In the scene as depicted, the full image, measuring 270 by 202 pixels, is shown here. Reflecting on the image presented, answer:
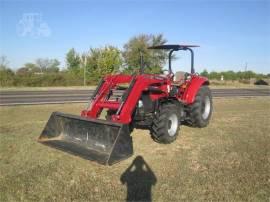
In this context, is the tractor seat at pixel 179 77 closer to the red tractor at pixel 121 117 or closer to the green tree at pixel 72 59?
the red tractor at pixel 121 117

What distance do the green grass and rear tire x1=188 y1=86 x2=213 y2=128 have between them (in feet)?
1.52

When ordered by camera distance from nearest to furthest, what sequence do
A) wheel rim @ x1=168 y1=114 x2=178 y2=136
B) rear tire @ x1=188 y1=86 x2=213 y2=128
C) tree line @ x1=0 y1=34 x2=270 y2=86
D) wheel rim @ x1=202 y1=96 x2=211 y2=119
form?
wheel rim @ x1=168 y1=114 x2=178 y2=136 < rear tire @ x1=188 y1=86 x2=213 y2=128 < wheel rim @ x1=202 y1=96 x2=211 y2=119 < tree line @ x1=0 y1=34 x2=270 y2=86

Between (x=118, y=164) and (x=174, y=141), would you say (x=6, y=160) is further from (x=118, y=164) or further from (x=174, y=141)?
(x=174, y=141)

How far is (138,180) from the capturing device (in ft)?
16.1

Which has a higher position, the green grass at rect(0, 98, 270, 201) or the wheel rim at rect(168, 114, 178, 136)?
the wheel rim at rect(168, 114, 178, 136)

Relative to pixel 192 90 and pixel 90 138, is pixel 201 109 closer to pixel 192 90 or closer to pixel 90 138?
pixel 192 90

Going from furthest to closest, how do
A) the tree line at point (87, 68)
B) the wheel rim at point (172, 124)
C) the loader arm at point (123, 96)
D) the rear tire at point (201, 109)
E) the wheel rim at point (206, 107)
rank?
the tree line at point (87, 68) → the wheel rim at point (206, 107) → the rear tire at point (201, 109) → the wheel rim at point (172, 124) → the loader arm at point (123, 96)

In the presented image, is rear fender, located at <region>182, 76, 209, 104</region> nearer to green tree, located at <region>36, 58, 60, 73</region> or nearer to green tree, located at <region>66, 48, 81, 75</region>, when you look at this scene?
green tree, located at <region>66, 48, 81, 75</region>

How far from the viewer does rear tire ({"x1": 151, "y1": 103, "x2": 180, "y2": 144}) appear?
665 cm

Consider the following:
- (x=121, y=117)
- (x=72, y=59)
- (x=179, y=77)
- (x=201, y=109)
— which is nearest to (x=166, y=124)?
(x=121, y=117)

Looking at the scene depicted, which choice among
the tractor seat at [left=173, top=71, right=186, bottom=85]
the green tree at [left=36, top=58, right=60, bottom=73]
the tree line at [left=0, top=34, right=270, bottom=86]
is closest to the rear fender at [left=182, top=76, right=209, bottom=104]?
the tractor seat at [left=173, top=71, right=186, bottom=85]

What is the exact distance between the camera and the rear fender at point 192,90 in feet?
26.9

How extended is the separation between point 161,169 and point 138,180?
60 cm

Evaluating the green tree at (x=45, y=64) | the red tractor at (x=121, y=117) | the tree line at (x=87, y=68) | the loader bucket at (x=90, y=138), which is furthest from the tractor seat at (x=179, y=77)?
the green tree at (x=45, y=64)
